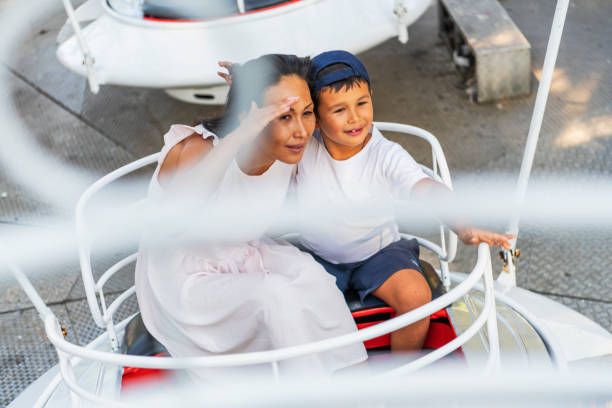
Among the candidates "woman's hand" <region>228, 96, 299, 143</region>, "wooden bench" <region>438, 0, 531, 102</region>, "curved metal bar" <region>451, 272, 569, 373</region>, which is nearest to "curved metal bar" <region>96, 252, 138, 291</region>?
"woman's hand" <region>228, 96, 299, 143</region>

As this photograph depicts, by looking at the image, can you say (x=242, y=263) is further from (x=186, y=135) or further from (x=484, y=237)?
(x=484, y=237)

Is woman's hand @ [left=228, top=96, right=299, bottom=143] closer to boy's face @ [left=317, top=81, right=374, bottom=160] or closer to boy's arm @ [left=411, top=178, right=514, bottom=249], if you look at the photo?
boy's face @ [left=317, top=81, right=374, bottom=160]

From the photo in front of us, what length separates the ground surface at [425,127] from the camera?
2.85 m

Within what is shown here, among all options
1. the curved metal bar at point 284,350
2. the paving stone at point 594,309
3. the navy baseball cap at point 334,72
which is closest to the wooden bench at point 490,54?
the paving stone at point 594,309

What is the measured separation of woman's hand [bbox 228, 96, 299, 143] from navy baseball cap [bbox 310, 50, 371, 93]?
0.54 ft

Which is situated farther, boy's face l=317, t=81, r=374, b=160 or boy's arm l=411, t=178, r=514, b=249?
boy's face l=317, t=81, r=374, b=160

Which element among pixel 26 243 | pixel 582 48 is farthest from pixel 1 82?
pixel 582 48

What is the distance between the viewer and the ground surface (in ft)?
9.34

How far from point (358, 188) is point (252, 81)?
1.46 feet

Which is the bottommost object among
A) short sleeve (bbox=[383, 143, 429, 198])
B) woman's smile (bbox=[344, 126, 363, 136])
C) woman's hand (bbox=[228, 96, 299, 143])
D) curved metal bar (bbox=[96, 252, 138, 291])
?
curved metal bar (bbox=[96, 252, 138, 291])

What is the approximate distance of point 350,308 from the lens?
1.76 metres

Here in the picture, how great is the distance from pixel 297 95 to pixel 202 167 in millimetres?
288

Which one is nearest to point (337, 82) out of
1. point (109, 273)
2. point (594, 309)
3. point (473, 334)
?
point (473, 334)

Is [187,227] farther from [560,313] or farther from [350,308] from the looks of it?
[560,313]
